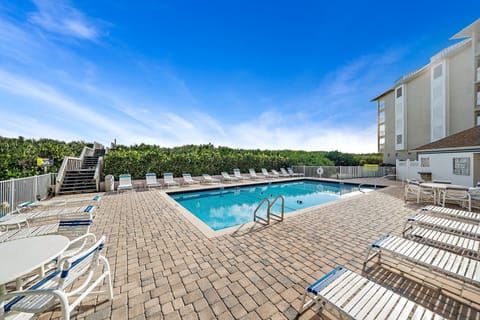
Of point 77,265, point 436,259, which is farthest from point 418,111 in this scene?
point 77,265

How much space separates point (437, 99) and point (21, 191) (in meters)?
29.3

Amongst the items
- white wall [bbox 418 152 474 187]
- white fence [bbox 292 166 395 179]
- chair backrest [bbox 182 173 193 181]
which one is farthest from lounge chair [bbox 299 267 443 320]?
white fence [bbox 292 166 395 179]

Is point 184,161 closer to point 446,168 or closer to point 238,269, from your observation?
point 238,269

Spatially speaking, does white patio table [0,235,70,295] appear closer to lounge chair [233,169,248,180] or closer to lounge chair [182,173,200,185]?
lounge chair [182,173,200,185]

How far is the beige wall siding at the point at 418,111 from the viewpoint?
56.9 feet

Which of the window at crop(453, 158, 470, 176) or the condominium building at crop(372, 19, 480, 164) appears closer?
the window at crop(453, 158, 470, 176)

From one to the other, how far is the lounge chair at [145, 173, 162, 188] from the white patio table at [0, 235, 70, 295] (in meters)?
8.91

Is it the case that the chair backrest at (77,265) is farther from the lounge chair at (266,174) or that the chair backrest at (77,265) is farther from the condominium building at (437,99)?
the condominium building at (437,99)

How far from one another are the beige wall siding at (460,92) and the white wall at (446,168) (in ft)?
28.2

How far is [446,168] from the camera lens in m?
9.50

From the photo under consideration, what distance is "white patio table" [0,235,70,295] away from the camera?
4.76ft

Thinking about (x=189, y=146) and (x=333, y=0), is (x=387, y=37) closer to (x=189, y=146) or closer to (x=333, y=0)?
(x=333, y=0)

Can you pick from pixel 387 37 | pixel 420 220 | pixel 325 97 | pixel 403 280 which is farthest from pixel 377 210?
pixel 325 97

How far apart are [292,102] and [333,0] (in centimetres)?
892
